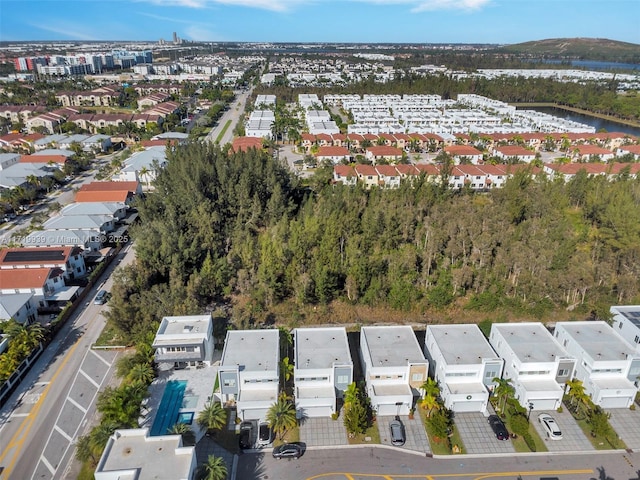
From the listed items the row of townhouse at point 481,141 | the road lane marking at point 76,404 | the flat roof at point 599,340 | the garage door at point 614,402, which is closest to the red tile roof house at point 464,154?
the row of townhouse at point 481,141

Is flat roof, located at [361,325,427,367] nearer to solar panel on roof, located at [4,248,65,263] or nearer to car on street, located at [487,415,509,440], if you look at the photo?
car on street, located at [487,415,509,440]

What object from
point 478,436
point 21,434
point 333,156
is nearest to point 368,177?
point 333,156

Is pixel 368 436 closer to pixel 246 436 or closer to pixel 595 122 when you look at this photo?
pixel 246 436

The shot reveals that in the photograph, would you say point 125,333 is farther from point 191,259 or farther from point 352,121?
point 352,121

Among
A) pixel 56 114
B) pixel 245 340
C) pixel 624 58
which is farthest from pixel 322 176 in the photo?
pixel 624 58

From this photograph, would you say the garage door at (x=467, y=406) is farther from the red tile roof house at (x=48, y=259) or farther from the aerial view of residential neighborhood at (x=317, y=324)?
the red tile roof house at (x=48, y=259)

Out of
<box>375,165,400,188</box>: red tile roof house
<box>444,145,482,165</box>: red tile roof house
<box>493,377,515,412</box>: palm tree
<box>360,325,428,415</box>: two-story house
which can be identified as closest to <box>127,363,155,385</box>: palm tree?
<box>360,325,428,415</box>: two-story house
